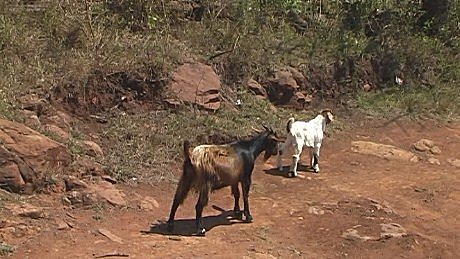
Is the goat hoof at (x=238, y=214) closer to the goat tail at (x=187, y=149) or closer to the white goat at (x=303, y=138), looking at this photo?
the goat tail at (x=187, y=149)

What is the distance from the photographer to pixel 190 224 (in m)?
6.63

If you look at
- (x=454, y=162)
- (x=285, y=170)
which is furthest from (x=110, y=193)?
(x=454, y=162)

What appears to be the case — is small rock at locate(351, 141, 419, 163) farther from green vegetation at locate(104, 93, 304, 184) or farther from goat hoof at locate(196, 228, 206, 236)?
goat hoof at locate(196, 228, 206, 236)

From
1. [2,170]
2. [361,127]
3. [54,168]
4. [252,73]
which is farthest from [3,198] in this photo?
[361,127]

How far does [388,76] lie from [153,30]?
5.22 m

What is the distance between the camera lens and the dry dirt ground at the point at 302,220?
19.2ft

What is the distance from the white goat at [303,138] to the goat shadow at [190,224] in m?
1.73

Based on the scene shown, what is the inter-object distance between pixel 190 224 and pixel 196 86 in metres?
3.60

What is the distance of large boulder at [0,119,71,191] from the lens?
649cm

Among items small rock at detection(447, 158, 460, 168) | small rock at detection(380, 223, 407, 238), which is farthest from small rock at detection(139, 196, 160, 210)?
small rock at detection(447, 158, 460, 168)

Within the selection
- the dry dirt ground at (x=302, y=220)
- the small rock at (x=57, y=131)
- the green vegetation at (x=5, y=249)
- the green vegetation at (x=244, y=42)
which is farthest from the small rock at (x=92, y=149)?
the green vegetation at (x=5, y=249)

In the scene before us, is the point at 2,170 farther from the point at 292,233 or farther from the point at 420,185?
the point at 420,185

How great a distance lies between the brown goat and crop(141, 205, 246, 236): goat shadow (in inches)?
3.3

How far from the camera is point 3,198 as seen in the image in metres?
6.22
